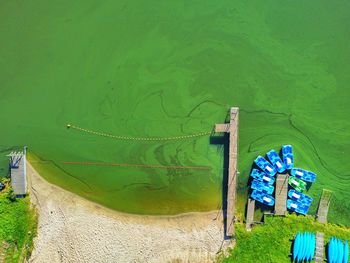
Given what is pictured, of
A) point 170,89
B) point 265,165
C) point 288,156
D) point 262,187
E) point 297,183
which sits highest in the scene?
point 170,89

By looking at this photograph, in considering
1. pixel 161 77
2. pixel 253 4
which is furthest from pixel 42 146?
pixel 253 4

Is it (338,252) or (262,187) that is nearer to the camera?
(338,252)

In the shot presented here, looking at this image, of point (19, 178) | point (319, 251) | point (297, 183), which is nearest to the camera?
point (319, 251)

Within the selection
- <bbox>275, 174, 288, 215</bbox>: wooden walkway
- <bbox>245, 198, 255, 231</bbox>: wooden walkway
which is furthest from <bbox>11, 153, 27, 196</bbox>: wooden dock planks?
<bbox>275, 174, 288, 215</bbox>: wooden walkway

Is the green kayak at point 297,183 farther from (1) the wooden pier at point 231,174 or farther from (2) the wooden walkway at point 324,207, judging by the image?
(1) the wooden pier at point 231,174

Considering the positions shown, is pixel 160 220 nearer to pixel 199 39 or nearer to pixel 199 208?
pixel 199 208

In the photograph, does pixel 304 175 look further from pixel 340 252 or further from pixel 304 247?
pixel 340 252

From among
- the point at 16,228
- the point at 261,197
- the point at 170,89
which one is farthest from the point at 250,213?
the point at 16,228
